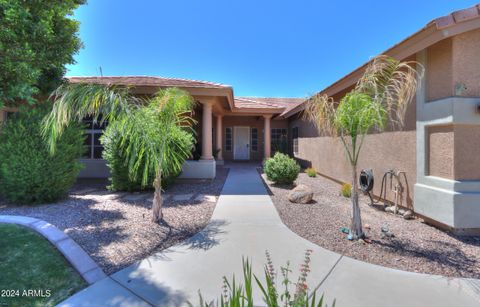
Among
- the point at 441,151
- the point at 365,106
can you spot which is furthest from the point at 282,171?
the point at 365,106

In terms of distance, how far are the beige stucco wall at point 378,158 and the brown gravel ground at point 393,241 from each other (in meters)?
0.89

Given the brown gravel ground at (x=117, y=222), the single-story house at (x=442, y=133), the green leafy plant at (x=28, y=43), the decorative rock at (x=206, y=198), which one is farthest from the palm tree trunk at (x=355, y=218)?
the green leafy plant at (x=28, y=43)

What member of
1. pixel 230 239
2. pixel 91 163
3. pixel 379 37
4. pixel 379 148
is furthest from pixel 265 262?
pixel 379 37

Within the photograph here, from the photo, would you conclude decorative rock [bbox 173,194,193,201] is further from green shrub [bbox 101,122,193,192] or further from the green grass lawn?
the green grass lawn

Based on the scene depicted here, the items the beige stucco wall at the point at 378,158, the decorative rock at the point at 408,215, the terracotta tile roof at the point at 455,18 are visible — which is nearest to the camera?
the terracotta tile roof at the point at 455,18

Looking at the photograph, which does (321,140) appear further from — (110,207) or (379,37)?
(110,207)

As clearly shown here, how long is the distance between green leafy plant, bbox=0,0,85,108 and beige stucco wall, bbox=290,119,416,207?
22.2ft

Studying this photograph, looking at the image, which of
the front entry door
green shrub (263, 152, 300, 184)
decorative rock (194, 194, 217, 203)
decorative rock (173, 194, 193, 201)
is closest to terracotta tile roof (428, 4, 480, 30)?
green shrub (263, 152, 300, 184)

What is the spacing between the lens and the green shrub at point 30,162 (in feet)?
18.0

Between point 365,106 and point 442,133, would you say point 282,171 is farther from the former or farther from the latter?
point 365,106

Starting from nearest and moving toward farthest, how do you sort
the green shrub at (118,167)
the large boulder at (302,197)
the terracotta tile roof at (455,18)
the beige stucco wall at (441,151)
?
the terracotta tile roof at (455,18), the beige stucco wall at (441,151), the large boulder at (302,197), the green shrub at (118,167)

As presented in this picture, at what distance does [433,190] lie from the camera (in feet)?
14.4

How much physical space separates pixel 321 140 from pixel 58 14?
32.6 feet

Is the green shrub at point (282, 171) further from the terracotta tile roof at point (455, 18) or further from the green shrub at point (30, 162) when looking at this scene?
the green shrub at point (30, 162)
